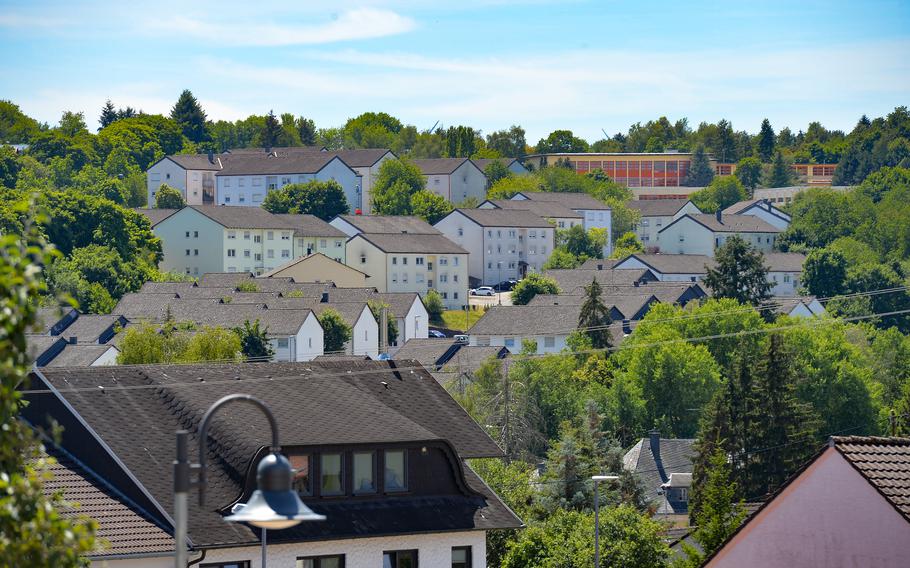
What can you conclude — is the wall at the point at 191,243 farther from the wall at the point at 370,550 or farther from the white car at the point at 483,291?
the wall at the point at 370,550

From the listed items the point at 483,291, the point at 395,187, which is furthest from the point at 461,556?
the point at 395,187

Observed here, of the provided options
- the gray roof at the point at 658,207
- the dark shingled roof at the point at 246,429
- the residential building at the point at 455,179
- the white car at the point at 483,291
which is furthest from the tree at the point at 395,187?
the dark shingled roof at the point at 246,429

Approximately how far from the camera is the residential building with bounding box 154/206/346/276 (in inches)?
5517

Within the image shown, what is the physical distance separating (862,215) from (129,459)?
176 m

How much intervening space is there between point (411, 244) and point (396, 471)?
11207 cm

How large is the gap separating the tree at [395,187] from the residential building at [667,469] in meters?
81.2

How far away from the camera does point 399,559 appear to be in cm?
→ 2930

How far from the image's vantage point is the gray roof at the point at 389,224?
145m

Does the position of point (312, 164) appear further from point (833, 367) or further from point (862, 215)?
point (833, 367)

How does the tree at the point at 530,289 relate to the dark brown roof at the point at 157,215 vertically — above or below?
below

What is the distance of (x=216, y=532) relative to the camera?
89.6 ft

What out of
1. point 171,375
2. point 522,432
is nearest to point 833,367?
point 522,432

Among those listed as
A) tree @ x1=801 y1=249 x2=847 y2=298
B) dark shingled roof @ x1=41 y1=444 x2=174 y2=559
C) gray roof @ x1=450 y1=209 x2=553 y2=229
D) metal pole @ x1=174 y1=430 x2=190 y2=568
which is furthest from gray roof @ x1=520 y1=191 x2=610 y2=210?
metal pole @ x1=174 y1=430 x2=190 y2=568

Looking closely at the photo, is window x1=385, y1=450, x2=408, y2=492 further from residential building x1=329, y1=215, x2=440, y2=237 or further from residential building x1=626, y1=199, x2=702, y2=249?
residential building x1=626, y1=199, x2=702, y2=249
